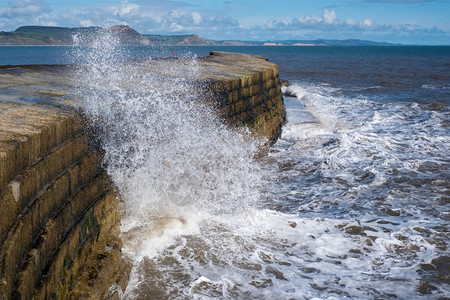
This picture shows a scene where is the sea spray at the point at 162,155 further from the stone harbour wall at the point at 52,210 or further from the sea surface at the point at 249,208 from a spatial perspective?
the stone harbour wall at the point at 52,210

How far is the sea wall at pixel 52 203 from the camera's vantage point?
2.46 metres

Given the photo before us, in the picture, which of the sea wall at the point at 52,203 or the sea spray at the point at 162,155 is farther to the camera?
the sea spray at the point at 162,155

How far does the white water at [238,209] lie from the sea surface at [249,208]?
2cm

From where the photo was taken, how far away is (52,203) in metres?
2.96

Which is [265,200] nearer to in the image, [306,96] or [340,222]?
[340,222]

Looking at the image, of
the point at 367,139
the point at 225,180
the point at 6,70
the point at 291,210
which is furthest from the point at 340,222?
the point at 367,139

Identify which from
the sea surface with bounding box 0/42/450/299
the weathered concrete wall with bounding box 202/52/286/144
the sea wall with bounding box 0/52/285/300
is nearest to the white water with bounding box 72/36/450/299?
the sea surface with bounding box 0/42/450/299

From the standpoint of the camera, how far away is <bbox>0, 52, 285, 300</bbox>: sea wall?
2465mm

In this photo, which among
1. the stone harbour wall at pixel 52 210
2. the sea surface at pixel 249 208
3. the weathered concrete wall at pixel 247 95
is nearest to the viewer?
the stone harbour wall at pixel 52 210

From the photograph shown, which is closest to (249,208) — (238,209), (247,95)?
(238,209)

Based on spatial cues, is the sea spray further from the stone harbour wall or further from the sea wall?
the stone harbour wall

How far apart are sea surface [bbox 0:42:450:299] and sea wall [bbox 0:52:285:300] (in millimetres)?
289

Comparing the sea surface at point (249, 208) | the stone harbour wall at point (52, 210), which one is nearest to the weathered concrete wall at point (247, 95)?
the sea surface at point (249, 208)

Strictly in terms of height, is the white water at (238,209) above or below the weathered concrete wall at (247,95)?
below
